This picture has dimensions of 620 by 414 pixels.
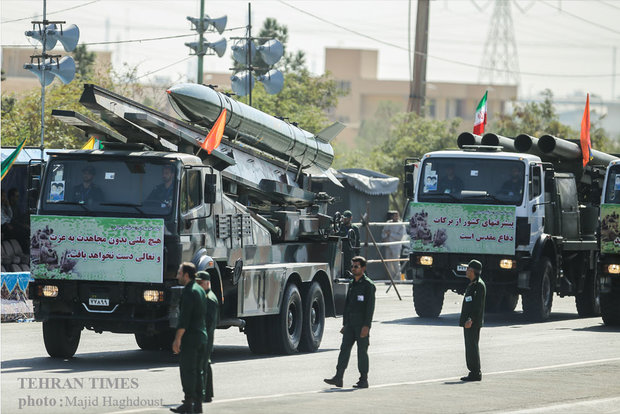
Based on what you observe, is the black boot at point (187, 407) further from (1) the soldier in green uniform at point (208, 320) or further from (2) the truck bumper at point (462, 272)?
(2) the truck bumper at point (462, 272)

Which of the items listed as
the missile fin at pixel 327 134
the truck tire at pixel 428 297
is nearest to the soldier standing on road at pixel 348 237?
the truck tire at pixel 428 297

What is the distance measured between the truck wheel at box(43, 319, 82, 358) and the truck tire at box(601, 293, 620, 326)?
10.9 meters

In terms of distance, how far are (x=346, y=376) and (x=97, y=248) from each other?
3.53 metres

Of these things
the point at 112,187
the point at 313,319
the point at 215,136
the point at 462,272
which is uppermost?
the point at 215,136

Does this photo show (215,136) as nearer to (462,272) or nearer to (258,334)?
(258,334)

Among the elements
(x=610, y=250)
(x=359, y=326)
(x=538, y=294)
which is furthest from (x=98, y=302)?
(x=538, y=294)

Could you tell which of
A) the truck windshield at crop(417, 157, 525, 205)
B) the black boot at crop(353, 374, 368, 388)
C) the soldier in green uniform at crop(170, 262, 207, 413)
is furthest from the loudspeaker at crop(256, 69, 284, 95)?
the soldier in green uniform at crop(170, 262, 207, 413)

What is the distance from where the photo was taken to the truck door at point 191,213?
16.4 metres

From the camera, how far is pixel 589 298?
89.2 feet

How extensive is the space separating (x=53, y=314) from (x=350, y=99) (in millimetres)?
176288

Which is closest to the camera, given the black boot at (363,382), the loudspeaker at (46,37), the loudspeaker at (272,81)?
the black boot at (363,382)

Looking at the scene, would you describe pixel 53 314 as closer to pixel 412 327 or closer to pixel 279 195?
pixel 279 195

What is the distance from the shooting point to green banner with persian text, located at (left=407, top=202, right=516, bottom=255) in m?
24.3

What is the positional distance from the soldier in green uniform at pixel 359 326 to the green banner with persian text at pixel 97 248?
261 centimetres
